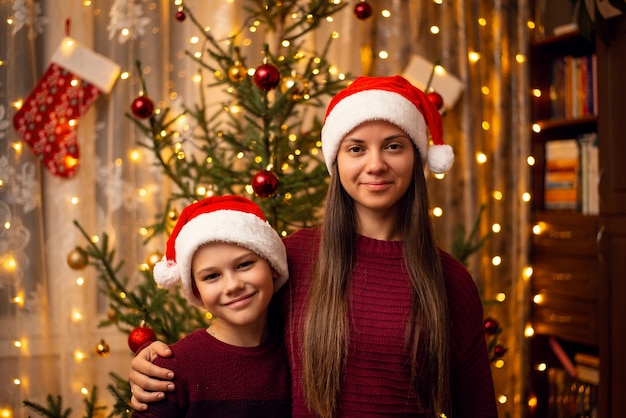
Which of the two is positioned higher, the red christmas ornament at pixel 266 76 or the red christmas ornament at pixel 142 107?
the red christmas ornament at pixel 266 76

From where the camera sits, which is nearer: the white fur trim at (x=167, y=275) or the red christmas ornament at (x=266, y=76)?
the white fur trim at (x=167, y=275)

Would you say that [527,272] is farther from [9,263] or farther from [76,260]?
[9,263]

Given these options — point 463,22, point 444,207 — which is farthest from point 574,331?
point 463,22

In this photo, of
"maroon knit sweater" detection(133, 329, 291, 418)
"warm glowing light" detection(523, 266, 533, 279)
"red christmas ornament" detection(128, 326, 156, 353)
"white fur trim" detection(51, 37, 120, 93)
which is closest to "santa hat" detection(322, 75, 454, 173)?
"maroon knit sweater" detection(133, 329, 291, 418)

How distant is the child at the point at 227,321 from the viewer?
1322 mm

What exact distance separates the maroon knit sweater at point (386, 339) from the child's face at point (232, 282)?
0.46 feet

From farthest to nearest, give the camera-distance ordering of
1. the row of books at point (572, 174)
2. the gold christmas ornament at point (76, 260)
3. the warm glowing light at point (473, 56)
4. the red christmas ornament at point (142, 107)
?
the warm glowing light at point (473, 56)
the row of books at point (572, 174)
the gold christmas ornament at point (76, 260)
the red christmas ornament at point (142, 107)

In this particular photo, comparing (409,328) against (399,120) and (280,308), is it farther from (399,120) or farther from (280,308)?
(399,120)

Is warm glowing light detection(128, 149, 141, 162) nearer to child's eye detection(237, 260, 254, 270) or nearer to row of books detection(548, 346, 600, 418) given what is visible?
child's eye detection(237, 260, 254, 270)

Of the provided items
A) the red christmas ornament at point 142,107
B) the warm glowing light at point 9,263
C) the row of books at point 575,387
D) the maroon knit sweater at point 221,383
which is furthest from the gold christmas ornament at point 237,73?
the row of books at point 575,387

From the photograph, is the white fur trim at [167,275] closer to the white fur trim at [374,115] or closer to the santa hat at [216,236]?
the santa hat at [216,236]

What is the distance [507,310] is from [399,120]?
6.69 feet

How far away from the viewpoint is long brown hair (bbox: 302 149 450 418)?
1.33m

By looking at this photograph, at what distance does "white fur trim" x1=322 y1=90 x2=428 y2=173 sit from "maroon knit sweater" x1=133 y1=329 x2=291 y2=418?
506 mm
